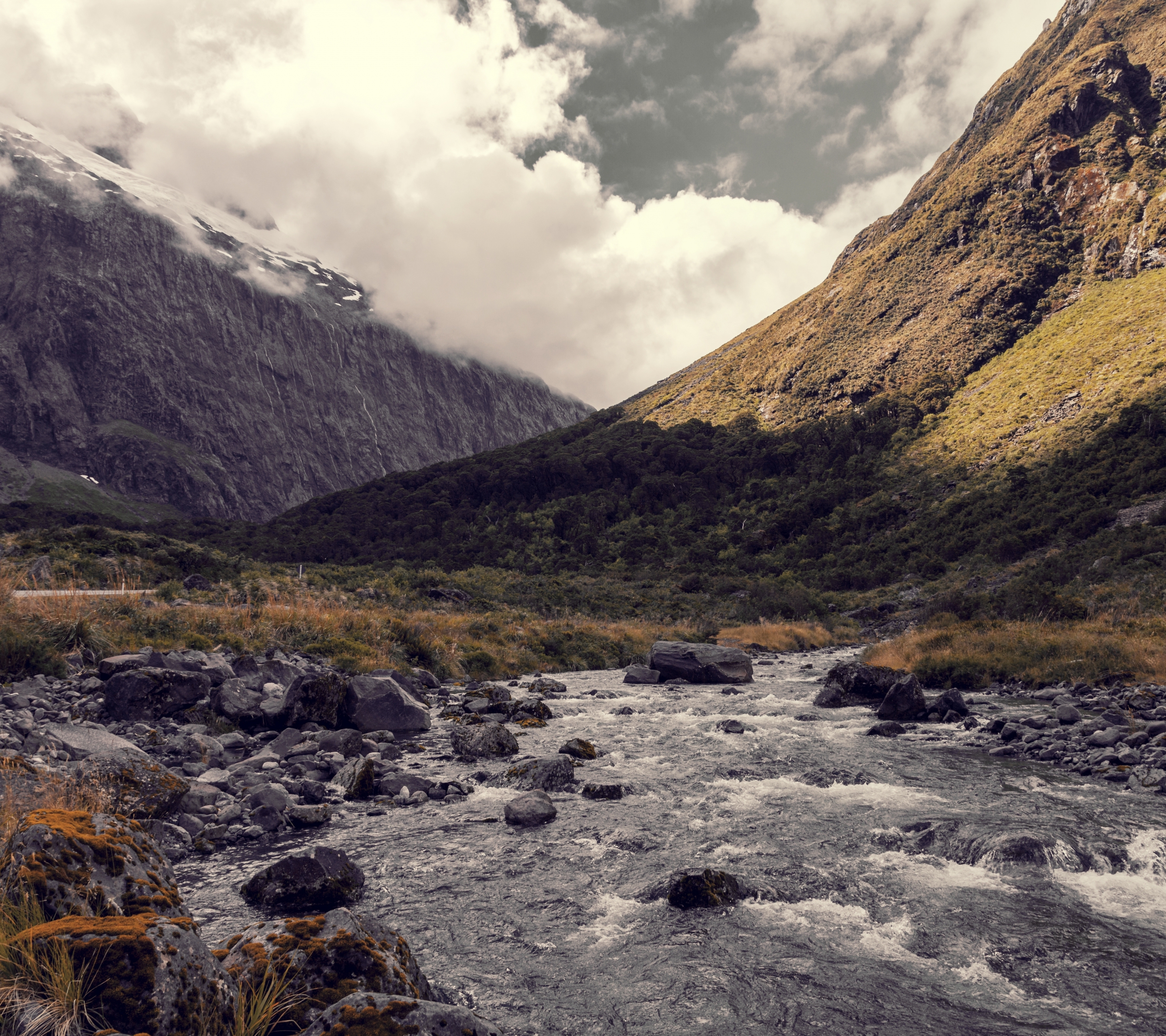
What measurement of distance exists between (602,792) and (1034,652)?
17.3 m

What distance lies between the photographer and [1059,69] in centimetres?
11925

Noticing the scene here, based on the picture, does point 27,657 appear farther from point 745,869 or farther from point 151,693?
point 745,869

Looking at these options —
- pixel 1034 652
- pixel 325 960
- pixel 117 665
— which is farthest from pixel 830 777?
pixel 117 665

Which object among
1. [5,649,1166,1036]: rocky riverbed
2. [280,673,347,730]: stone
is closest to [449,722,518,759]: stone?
[5,649,1166,1036]: rocky riverbed

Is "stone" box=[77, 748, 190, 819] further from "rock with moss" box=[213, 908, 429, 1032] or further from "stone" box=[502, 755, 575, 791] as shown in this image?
"stone" box=[502, 755, 575, 791]

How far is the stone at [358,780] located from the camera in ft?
33.4

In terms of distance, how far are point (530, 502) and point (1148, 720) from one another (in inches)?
3791

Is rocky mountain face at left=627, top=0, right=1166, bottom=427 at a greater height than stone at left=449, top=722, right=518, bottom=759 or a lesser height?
greater

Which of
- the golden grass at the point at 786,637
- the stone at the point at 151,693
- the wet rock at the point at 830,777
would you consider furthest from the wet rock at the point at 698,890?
the golden grass at the point at 786,637

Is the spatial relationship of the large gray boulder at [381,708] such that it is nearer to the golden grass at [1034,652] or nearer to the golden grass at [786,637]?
the golden grass at [1034,652]

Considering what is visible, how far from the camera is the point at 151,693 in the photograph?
1220 centimetres

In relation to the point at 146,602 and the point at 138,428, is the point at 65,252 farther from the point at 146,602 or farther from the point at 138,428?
the point at 146,602

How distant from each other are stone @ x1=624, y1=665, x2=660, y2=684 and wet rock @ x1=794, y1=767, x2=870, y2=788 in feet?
43.6

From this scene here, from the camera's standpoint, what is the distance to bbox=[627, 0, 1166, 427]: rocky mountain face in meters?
88.2
